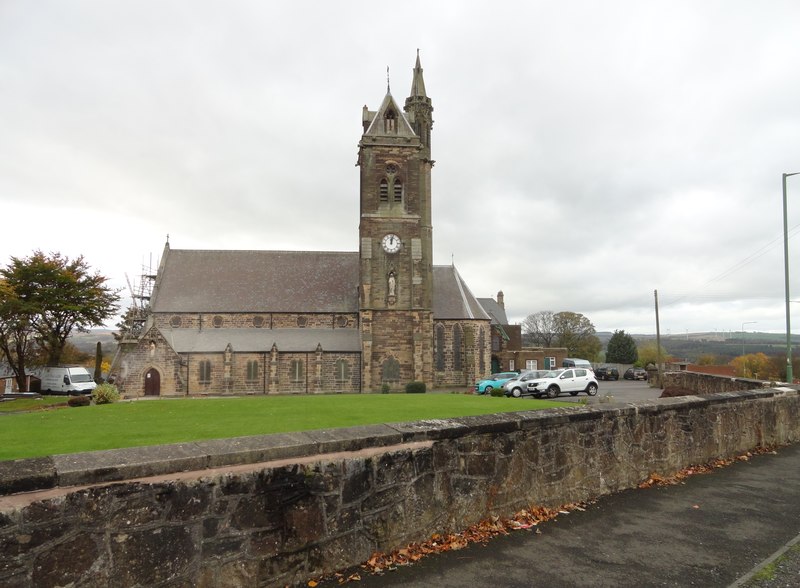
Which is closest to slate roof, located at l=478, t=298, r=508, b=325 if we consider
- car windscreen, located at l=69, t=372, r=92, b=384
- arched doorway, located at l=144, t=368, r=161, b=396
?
arched doorway, located at l=144, t=368, r=161, b=396

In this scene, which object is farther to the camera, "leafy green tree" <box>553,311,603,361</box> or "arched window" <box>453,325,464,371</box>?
"leafy green tree" <box>553,311,603,361</box>

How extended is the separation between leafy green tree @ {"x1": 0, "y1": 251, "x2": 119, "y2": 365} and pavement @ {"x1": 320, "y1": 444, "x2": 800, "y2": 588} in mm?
46579

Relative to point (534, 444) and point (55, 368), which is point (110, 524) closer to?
point (534, 444)

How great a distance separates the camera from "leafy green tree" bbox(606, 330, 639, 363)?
80500 mm

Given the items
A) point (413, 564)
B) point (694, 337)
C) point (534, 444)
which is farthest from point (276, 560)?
point (694, 337)

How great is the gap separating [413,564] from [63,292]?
49653 mm

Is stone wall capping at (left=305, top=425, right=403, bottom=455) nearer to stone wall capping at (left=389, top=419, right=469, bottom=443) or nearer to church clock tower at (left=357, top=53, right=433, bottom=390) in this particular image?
stone wall capping at (left=389, top=419, right=469, bottom=443)

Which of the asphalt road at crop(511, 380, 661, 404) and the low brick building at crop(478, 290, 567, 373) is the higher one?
the low brick building at crop(478, 290, 567, 373)

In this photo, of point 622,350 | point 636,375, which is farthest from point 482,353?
point 622,350

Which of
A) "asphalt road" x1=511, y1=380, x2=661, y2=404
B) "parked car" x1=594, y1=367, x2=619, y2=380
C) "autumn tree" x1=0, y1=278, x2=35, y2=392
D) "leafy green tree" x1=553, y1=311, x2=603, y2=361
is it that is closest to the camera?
"asphalt road" x1=511, y1=380, x2=661, y2=404

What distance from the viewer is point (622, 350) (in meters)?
81.1

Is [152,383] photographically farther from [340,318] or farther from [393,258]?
[393,258]

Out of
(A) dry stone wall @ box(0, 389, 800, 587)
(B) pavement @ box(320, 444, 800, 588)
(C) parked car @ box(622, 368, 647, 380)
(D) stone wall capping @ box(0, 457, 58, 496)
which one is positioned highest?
(D) stone wall capping @ box(0, 457, 58, 496)

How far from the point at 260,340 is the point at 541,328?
207ft
